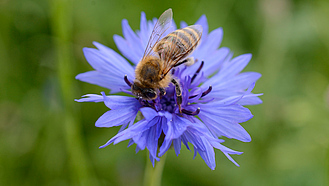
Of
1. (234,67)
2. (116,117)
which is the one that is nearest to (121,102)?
(116,117)

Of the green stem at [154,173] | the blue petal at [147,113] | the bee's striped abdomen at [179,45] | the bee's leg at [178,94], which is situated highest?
the bee's striped abdomen at [179,45]

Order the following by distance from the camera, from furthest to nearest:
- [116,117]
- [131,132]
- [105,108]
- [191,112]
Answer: [105,108] → [191,112] → [116,117] → [131,132]

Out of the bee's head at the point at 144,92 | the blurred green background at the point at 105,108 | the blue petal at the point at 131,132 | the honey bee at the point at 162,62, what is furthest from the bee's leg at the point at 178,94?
the blurred green background at the point at 105,108

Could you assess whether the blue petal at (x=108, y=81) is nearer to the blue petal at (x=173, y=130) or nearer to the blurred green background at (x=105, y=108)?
the blue petal at (x=173, y=130)

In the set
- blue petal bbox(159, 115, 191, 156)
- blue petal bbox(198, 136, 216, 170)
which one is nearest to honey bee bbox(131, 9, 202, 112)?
blue petal bbox(159, 115, 191, 156)

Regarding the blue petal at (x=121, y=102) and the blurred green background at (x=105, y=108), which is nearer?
the blue petal at (x=121, y=102)

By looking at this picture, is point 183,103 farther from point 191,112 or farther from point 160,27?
point 160,27

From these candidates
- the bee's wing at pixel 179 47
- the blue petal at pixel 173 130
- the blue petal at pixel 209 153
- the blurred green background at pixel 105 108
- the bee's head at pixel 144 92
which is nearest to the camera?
the blue petal at pixel 173 130

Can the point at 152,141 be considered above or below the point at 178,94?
below
